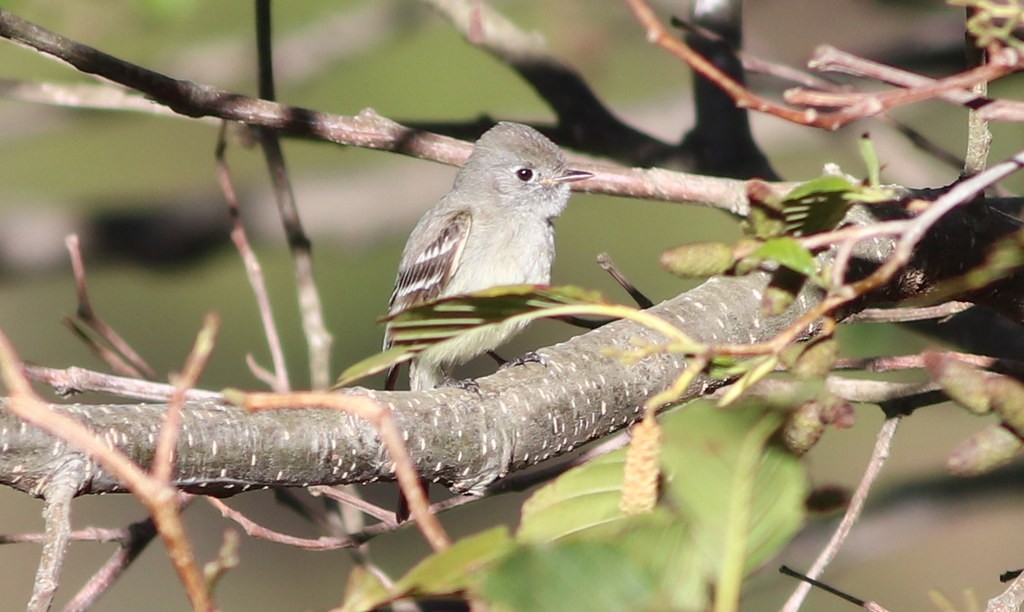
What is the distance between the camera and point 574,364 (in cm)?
173

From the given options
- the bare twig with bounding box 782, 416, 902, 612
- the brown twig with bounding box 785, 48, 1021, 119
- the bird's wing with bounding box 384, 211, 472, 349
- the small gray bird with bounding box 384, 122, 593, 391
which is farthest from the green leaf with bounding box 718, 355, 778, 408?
the bird's wing with bounding box 384, 211, 472, 349

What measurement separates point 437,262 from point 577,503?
3.29m

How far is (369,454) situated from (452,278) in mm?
2759

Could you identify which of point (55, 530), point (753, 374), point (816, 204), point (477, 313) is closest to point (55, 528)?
point (55, 530)

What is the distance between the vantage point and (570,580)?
0.77m

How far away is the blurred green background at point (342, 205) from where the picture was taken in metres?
4.16

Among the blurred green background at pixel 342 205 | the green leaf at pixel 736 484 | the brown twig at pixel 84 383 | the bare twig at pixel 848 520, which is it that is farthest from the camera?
the blurred green background at pixel 342 205

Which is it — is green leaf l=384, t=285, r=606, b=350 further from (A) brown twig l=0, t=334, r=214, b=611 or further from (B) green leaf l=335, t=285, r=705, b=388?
(A) brown twig l=0, t=334, r=214, b=611

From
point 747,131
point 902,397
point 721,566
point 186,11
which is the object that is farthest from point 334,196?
point 721,566

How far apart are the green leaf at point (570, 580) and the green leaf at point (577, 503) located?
200 millimetres

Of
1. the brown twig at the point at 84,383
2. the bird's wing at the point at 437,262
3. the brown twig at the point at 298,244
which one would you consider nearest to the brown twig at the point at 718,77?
the brown twig at the point at 84,383

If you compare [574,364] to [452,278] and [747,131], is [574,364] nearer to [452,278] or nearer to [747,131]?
[747,131]

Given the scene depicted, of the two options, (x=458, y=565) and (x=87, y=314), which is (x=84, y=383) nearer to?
(x=87, y=314)

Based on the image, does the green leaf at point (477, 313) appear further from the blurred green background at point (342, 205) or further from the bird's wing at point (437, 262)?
the bird's wing at point (437, 262)
